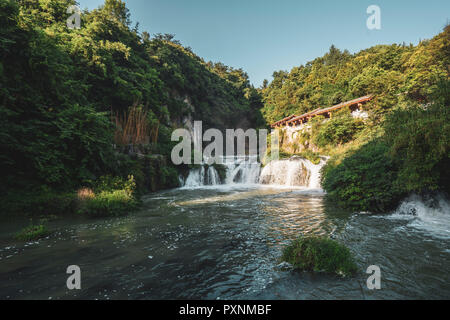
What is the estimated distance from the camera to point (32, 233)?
502cm

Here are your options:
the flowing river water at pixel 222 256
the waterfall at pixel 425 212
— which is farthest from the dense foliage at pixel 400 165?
the flowing river water at pixel 222 256

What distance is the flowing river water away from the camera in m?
2.93

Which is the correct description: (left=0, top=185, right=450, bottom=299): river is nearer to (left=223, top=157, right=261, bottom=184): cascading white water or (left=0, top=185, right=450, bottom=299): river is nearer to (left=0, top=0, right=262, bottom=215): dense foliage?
(left=0, top=0, right=262, bottom=215): dense foliage

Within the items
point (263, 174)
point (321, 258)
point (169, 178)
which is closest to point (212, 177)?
point (169, 178)

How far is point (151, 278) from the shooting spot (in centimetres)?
331

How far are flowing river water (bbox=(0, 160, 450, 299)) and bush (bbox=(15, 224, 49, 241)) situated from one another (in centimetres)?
21

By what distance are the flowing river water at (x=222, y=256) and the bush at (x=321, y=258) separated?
163mm

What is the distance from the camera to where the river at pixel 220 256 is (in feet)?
9.61

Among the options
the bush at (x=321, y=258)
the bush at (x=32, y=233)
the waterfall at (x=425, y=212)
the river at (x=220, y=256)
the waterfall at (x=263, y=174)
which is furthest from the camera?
the waterfall at (x=263, y=174)

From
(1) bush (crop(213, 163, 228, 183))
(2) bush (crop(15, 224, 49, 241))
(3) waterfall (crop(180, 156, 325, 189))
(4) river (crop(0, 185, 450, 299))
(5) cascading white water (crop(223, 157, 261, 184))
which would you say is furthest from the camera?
(5) cascading white water (crop(223, 157, 261, 184))

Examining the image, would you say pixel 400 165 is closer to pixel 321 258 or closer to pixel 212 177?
pixel 321 258

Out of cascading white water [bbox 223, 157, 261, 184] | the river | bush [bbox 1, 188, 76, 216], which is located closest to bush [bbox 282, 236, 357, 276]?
the river

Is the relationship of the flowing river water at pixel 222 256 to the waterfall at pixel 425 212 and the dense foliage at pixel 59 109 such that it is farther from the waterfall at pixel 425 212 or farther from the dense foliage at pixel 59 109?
the dense foliage at pixel 59 109
